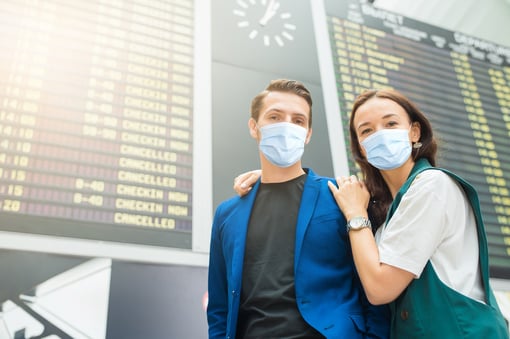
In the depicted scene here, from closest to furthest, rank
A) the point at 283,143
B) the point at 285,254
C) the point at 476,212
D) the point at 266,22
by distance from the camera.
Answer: the point at 476,212 → the point at 285,254 → the point at 283,143 → the point at 266,22

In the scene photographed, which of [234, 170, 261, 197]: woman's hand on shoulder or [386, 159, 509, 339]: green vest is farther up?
[234, 170, 261, 197]: woman's hand on shoulder

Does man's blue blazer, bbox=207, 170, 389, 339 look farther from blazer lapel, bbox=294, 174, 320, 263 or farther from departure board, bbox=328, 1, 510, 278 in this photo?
departure board, bbox=328, 1, 510, 278

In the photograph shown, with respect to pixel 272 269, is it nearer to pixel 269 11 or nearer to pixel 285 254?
pixel 285 254

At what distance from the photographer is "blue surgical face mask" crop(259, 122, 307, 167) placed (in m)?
1.47

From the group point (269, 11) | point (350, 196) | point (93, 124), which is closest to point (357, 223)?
point (350, 196)

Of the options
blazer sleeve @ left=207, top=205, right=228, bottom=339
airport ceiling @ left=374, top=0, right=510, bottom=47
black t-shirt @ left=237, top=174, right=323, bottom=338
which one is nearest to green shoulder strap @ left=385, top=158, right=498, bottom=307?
black t-shirt @ left=237, top=174, right=323, bottom=338

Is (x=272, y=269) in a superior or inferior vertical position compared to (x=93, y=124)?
inferior

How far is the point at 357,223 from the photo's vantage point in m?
1.24

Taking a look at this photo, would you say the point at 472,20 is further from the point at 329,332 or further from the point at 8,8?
the point at 329,332

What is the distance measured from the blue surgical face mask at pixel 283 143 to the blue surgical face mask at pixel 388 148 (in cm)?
22

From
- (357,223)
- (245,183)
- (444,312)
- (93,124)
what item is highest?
(93,124)

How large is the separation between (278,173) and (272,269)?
1.17 ft

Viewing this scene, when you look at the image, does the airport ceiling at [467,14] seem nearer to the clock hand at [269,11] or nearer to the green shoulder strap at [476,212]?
the clock hand at [269,11]

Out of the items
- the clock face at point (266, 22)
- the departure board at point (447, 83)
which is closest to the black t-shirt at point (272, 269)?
the departure board at point (447, 83)
